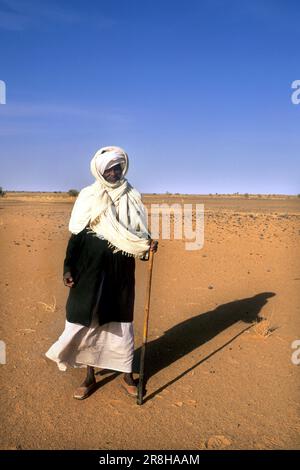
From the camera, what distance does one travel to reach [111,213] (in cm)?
429

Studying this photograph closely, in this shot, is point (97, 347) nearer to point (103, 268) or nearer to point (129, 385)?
point (129, 385)

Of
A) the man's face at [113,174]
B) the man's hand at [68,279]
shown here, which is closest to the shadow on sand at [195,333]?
the man's hand at [68,279]

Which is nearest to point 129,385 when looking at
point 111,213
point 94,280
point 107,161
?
point 94,280

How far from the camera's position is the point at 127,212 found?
→ 4438 mm

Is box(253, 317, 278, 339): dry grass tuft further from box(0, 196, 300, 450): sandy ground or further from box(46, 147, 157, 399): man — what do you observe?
box(46, 147, 157, 399): man

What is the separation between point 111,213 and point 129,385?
1750mm

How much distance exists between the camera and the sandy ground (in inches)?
152

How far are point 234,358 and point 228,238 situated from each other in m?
9.85

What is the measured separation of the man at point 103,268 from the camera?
428 centimetres

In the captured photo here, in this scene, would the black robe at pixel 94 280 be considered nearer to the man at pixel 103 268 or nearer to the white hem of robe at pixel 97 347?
the man at pixel 103 268

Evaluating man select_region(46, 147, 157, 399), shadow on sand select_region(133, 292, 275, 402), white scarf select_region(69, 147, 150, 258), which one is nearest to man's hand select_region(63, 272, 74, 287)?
man select_region(46, 147, 157, 399)

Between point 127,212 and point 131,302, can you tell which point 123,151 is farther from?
point 131,302
